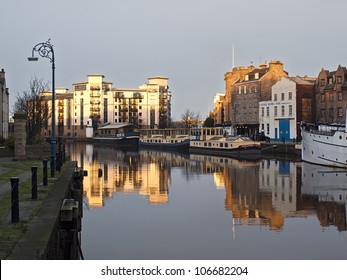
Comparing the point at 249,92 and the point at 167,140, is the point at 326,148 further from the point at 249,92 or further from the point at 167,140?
the point at 167,140

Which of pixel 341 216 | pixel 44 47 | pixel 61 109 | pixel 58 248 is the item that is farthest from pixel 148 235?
pixel 61 109

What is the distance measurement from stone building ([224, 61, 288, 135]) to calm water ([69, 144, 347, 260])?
48.6m

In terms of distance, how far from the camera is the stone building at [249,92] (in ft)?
265

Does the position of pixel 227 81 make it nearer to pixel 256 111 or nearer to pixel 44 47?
pixel 256 111

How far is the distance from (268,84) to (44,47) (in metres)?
60.1

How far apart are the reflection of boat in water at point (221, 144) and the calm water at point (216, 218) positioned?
2958 cm

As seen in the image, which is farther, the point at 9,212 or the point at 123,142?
the point at 123,142

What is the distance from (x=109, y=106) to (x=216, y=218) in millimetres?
140530

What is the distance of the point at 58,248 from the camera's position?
11516mm

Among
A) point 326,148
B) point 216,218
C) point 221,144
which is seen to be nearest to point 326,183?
point 326,148

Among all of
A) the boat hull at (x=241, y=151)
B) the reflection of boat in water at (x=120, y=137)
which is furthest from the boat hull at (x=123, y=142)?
the boat hull at (x=241, y=151)

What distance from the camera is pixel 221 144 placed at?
69.4m

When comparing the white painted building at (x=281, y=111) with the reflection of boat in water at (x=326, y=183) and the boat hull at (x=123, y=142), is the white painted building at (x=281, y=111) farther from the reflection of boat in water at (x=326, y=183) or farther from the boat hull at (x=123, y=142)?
the boat hull at (x=123, y=142)

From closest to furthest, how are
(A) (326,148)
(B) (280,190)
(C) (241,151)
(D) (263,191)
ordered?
(D) (263,191) → (B) (280,190) → (A) (326,148) → (C) (241,151)
